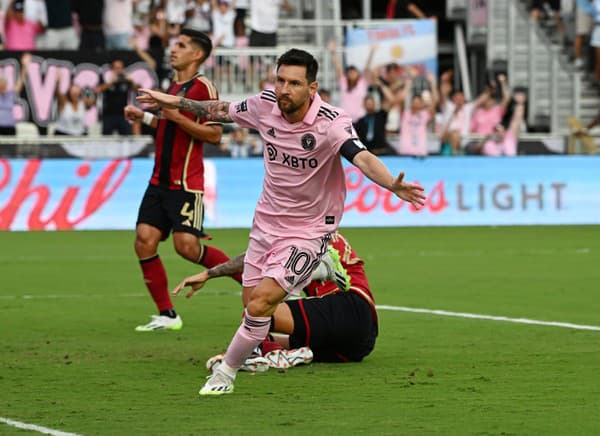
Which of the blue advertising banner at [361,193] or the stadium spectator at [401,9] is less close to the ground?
the stadium spectator at [401,9]

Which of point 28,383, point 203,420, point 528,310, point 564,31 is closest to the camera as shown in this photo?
point 203,420

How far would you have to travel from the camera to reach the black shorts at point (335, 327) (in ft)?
31.5

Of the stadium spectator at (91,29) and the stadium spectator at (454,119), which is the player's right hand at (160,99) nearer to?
the stadium spectator at (454,119)

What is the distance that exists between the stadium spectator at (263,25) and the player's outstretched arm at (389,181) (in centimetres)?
2208

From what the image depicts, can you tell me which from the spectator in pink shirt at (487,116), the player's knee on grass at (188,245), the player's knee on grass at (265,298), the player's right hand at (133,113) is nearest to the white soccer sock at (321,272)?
the player's knee on grass at (265,298)

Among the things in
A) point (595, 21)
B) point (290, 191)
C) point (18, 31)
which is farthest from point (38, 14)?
point (290, 191)

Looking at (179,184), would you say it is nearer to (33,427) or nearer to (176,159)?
(176,159)

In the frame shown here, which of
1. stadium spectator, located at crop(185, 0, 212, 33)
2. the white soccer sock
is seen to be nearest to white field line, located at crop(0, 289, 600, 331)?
the white soccer sock

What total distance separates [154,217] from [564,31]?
2419 centimetres

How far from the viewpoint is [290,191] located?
29.1 feet

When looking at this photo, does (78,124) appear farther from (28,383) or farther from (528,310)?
(28,383)

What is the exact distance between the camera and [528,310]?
1303 cm

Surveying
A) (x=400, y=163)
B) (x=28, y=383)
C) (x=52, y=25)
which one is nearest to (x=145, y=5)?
(x=52, y=25)

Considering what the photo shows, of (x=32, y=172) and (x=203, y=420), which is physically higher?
(x=203, y=420)
